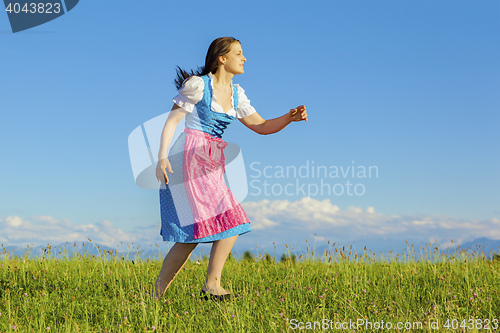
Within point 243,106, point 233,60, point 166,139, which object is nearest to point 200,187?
point 166,139

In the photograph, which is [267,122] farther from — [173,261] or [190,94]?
[173,261]

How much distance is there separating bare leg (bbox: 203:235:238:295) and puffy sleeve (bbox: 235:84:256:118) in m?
1.38

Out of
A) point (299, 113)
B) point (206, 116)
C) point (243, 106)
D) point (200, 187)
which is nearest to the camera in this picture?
point (200, 187)

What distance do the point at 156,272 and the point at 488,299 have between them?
13.6 ft

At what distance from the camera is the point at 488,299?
4.88 m

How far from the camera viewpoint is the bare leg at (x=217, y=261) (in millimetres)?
4797

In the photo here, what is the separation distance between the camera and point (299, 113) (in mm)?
5020

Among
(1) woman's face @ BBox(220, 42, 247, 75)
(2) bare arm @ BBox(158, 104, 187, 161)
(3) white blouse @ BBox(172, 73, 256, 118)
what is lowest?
(2) bare arm @ BBox(158, 104, 187, 161)

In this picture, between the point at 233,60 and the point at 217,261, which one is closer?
Result: the point at 217,261

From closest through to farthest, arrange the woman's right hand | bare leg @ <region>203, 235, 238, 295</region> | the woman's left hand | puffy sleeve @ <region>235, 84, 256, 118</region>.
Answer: the woman's right hand, bare leg @ <region>203, 235, 238, 295</region>, the woman's left hand, puffy sleeve @ <region>235, 84, 256, 118</region>

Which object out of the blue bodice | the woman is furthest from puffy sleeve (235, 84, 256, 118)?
the blue bodice

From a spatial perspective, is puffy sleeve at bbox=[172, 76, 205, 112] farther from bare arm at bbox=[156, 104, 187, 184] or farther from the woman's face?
the woman's face

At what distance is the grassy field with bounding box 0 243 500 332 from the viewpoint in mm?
4082

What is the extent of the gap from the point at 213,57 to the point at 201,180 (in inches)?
52.3
